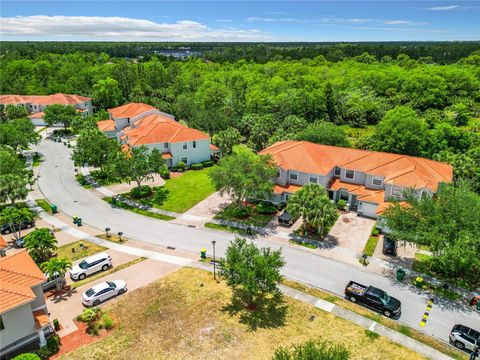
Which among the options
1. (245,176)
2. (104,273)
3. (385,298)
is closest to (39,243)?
(104,273)

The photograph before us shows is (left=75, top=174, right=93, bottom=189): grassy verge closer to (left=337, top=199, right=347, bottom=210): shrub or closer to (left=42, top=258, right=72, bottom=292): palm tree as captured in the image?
(left=42, top=258, right=72, bottom=292): palm tree

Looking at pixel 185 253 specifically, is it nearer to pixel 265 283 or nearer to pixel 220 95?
pixel 265 283

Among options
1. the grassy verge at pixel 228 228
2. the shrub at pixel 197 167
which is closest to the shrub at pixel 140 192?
the shrub at pixel 197 167

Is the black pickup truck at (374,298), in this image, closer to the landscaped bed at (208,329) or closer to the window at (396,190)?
the landscaped bed at (208,329)

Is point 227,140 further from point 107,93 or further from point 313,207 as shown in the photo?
point 107,93

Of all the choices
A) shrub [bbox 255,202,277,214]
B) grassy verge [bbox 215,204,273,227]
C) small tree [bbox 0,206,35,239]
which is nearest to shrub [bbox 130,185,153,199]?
grassy verge [bbox 215,204,273,227]

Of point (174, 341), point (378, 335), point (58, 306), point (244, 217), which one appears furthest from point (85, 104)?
point (378, 335)
